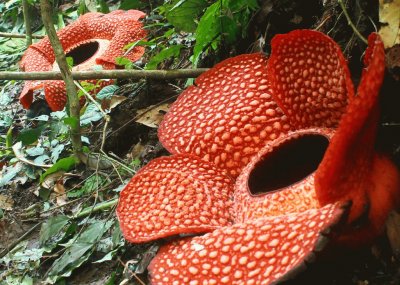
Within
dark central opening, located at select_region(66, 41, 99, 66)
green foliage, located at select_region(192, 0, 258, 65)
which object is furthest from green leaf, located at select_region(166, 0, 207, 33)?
dark central opening, located at select_region(66, 41, 99, 66)

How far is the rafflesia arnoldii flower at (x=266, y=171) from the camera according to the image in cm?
150

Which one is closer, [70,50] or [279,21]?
[279,21]

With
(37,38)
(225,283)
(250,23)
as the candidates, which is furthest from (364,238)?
(37,38)

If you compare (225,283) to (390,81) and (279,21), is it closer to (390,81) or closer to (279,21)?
(390,81)

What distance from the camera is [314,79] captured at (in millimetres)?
2002

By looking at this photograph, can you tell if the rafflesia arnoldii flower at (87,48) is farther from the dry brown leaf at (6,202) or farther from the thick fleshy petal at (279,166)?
the thick fleshy petal at (279,166)

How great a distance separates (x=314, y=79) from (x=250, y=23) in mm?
946

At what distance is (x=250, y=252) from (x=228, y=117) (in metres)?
0.73

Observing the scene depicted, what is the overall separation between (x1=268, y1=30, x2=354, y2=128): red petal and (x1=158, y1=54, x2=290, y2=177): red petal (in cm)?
10

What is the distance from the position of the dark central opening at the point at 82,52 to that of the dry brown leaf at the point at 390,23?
3480 millimetres

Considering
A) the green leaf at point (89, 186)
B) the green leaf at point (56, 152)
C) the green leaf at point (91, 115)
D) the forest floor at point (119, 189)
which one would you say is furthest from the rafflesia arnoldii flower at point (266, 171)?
the green leaf at point (56, 152)

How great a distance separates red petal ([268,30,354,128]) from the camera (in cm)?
192

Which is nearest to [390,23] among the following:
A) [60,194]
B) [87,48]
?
[60,194]

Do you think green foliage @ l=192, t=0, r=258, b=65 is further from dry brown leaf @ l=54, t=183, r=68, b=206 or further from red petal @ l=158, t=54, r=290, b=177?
dry brown leaf @ l=54, t=183, r=68, b=206
